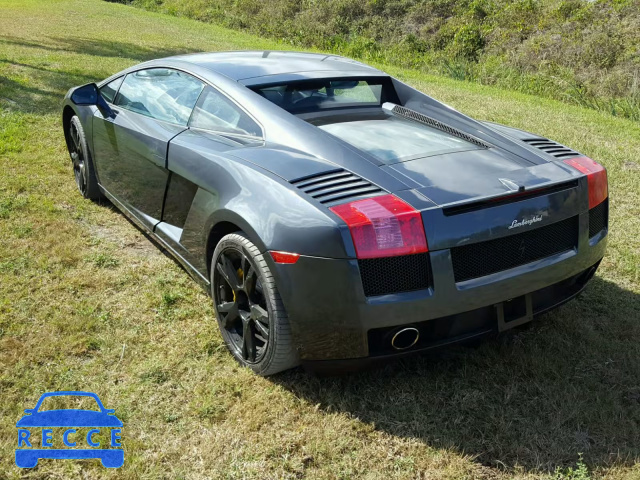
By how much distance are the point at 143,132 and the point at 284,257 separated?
5.35 ft

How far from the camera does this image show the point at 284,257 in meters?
2.35

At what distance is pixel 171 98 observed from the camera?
3.55m

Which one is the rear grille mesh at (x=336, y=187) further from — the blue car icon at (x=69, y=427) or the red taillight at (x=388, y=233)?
the blue car icon at (x=69, y=427)

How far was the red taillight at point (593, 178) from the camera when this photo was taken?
8.98 ft

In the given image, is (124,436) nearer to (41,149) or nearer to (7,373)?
(7,373)

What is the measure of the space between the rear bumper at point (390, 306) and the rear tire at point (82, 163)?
8.97ft

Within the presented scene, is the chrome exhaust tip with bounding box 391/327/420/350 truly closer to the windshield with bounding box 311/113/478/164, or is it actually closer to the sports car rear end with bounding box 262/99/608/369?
the sports car rear end with bounding box 262/99/608/369

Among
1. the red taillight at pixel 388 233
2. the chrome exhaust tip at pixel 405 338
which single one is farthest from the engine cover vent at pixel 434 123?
the chrome exhaust tip at pixel 405 338

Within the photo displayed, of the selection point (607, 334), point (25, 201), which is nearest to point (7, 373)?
point (25, 201)

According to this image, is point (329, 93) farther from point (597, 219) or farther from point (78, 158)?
point (78, 158)

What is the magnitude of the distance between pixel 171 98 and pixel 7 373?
1767mm

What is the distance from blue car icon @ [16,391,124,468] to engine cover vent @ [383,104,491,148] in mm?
2140

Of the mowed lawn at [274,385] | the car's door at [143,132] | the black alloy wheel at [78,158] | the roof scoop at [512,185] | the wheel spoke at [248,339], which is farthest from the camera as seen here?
the black alloy wheel at [78,158]


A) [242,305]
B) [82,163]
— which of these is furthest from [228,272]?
[82,163]
